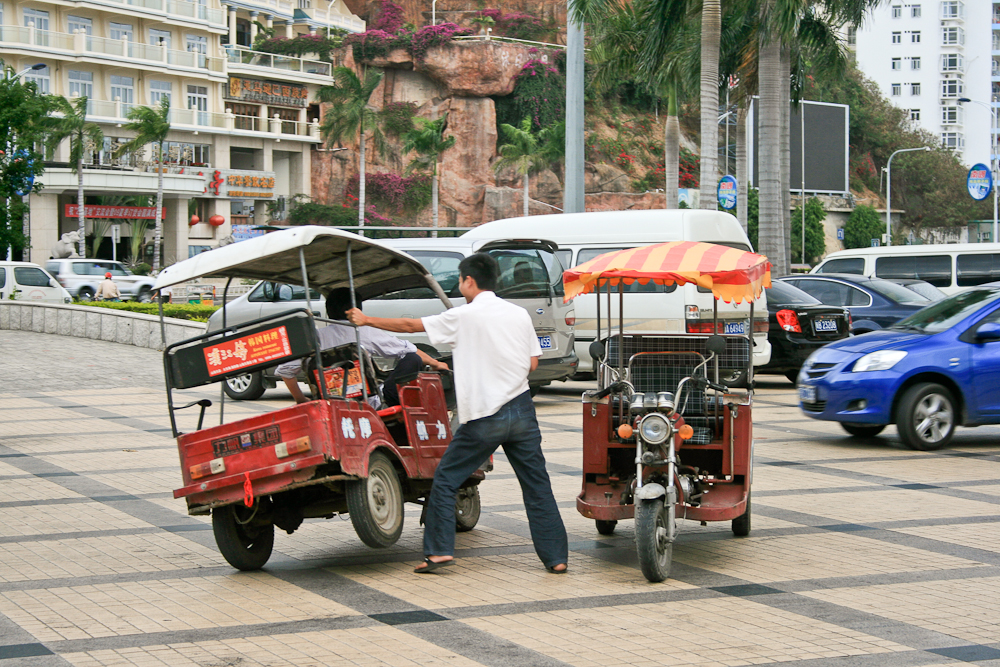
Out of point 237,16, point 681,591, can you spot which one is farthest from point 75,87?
point 681,591

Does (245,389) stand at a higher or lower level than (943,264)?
lower

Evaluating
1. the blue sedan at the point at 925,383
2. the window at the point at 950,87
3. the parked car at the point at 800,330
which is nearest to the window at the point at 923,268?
the parked car at the point at 800,330

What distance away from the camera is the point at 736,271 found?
6.46m

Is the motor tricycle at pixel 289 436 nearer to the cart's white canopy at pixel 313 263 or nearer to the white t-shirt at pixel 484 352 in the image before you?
the cart's white canopy at pixel 313 263

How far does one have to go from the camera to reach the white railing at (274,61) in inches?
2476

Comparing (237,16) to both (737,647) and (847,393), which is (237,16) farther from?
(737,647)

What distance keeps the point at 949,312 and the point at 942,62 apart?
336 feet

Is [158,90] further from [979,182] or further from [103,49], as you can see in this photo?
[979,182]

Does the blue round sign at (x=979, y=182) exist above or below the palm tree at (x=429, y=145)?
below

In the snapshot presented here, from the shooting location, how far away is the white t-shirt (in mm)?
6047

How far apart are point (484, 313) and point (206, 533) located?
2.68m

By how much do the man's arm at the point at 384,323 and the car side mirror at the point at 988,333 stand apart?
6854 millimetres

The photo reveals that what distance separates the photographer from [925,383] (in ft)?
35.4

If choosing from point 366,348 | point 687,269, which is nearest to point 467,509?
point 366,348
